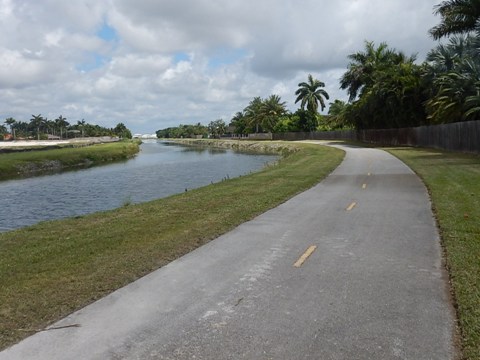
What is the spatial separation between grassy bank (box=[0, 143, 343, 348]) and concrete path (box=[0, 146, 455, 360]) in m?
0.35

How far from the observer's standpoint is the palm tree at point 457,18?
30328 millimetres

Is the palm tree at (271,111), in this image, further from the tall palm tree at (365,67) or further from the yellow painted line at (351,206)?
the yellow painted line at (351,206)

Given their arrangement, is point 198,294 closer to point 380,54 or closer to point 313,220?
point 313,220

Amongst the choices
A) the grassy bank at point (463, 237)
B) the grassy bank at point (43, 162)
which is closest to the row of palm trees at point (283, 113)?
the grassy bank at point (43, 162)

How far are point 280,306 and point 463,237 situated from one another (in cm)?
483

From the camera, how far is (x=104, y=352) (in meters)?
4.64

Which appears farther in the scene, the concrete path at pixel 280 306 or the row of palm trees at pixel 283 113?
the row of palm trees at pixel 283 113

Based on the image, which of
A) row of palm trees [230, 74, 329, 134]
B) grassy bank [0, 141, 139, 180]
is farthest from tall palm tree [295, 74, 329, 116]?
grassy bank [0, 141, 139, 180]

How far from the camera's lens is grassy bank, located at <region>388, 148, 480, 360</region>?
16.8 feet

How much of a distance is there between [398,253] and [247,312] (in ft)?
11.7

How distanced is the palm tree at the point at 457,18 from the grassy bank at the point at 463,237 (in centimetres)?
1502

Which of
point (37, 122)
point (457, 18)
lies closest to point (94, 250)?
point (457, 18)

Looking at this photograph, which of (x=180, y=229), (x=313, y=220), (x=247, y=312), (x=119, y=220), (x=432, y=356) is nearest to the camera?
(x=432, y=356)

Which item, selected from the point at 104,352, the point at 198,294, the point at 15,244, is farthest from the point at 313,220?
the point at 104,352
